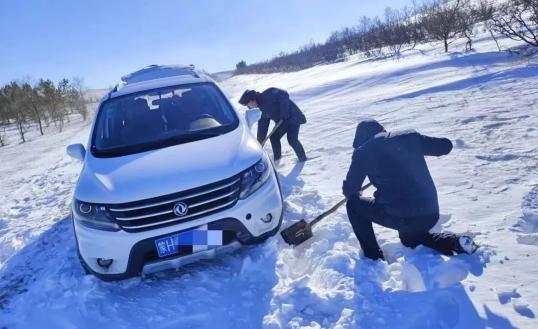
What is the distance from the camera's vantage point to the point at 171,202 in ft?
9.31

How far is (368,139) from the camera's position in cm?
288

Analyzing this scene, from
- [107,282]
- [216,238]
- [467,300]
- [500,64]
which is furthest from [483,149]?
[500,64]

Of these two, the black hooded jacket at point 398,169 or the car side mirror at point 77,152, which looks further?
the car side mirror at point 77,152

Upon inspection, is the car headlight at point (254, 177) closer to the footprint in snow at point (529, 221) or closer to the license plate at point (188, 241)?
the license plate at point (188, 241)

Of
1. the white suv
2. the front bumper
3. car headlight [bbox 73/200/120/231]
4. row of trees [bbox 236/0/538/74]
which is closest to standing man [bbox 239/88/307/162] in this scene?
the white suv

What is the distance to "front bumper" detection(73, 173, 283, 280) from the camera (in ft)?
9.32

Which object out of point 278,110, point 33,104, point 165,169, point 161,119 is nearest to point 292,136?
point 278,110

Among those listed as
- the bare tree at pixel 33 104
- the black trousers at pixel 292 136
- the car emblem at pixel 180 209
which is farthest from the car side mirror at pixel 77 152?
the bare tree at pixel 33 104

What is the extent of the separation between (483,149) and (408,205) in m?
2.88

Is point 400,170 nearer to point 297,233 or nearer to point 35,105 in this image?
point 297,233

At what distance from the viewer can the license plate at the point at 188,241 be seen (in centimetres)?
286

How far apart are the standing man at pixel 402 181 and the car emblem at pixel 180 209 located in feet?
3.80

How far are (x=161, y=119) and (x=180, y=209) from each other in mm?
1550

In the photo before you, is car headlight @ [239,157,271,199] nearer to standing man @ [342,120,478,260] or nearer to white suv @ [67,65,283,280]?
white suv @ [67,65,283,280]
